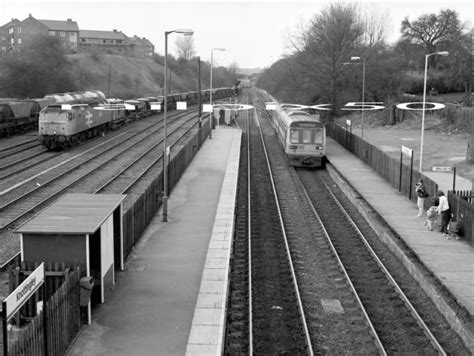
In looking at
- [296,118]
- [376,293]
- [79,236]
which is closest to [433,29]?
[296,118]

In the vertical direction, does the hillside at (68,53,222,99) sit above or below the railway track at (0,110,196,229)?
above

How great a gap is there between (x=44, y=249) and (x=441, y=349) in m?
7.52

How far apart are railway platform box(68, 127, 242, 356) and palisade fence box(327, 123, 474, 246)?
7079 millimetres

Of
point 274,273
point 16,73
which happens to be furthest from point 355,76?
point 274,273

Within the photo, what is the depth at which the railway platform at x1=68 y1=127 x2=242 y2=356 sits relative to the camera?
10555 millimetres

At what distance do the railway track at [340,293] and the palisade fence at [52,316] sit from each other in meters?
3.02

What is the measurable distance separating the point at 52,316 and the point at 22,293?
1.76 metres

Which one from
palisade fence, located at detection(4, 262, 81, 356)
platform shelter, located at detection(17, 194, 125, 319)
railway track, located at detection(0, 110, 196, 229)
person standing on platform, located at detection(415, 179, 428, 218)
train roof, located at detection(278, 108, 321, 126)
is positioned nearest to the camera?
palisade fence, located at detection(4, 262, 81, 356)

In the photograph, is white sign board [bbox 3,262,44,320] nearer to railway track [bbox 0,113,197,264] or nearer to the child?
railway track [bbox 0,113,197,264]

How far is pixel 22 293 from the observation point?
26.3 feet

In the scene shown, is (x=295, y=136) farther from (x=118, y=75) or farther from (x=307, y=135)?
(x=118, y=75)

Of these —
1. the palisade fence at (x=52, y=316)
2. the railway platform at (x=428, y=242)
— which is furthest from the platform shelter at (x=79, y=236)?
the railway platform at (x=428, y=242)

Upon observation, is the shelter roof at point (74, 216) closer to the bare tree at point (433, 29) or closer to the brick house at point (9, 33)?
the bare tree at point (433, 29)

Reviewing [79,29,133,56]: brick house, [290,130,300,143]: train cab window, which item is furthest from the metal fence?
[79,29,133,56]: brick house
